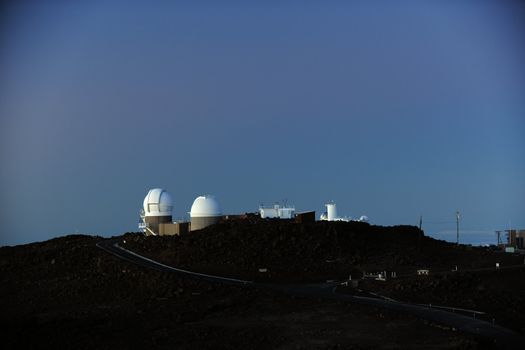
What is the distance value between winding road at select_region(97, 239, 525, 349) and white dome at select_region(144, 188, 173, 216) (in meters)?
14.4

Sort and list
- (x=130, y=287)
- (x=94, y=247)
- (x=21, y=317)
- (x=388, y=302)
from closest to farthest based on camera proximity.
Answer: (x=388, y=302)
(x=21, y=317)
(x=130, y=287)
(x=94, y=247)

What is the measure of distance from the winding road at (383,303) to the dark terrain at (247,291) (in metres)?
1.13

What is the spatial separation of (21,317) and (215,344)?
1994 centimetres

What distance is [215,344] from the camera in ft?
111

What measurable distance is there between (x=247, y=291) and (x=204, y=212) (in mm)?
26644

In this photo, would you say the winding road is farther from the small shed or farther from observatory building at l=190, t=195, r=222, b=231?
the small shed

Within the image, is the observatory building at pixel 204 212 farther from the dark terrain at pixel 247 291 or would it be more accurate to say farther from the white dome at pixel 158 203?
the white dome at pixel 158 203

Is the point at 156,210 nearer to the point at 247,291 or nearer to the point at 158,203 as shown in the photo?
the point at 158,203

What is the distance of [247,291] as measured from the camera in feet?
147

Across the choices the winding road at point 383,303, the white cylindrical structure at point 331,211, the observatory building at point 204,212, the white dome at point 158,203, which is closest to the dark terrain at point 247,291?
the winding road at point 383,303

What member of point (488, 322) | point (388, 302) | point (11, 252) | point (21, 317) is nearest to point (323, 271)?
point (388, 302)

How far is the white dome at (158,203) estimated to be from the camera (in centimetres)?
7669

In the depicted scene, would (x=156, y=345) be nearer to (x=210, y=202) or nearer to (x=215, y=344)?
(x=215, y=344)

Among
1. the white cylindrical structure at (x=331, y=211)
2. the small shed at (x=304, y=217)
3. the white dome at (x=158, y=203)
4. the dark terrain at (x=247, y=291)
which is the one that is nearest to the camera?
the dark terrain at (x=247, y=291)
